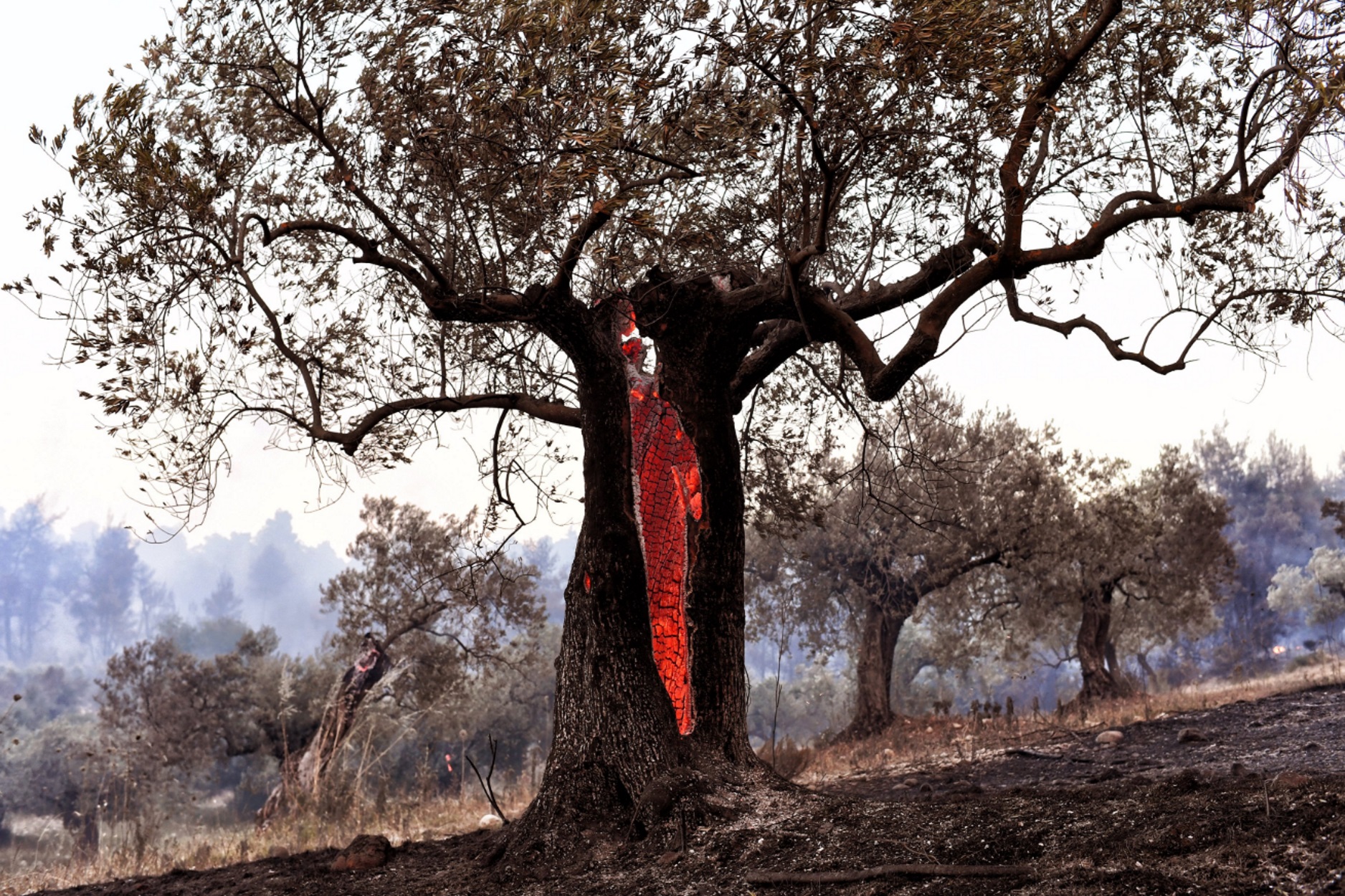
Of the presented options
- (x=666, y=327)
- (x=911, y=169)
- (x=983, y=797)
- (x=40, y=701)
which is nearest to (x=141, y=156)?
(x=666, y=327)

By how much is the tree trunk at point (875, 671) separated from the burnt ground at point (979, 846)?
995 centimetres

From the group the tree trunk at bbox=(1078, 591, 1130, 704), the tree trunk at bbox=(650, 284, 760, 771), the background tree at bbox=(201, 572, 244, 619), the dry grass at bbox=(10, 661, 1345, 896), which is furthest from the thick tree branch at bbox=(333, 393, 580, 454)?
the background tree at bbox=(201, 572, 244, 619)

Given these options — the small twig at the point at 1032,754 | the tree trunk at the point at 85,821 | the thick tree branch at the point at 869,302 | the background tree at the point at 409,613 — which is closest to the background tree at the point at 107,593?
the tree trunk at the point at 85,821

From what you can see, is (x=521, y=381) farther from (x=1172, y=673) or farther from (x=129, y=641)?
(x=129, y=641)

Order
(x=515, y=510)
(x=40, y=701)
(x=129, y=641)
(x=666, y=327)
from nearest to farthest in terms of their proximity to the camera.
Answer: (x=666, y=327), (x=515, y=510), (x=40, y=701), (x=129, y=641)

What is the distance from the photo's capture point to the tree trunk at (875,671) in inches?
808

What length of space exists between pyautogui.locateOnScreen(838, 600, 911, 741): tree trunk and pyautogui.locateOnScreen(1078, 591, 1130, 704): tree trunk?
4110 mm

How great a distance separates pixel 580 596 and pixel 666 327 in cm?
256

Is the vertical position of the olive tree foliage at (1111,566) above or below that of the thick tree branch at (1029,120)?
below

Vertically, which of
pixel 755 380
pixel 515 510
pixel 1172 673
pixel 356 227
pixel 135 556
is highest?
pixel 135 556

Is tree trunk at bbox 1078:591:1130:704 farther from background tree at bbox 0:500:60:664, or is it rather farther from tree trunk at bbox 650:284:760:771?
background tree at bbox 0:500:60:664

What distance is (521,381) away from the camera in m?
10.9

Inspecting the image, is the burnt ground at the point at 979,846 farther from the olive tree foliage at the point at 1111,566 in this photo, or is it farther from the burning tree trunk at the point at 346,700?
the olive tree foliage at the point at 1111,566

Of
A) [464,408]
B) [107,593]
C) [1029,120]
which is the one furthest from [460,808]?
[107,593]
